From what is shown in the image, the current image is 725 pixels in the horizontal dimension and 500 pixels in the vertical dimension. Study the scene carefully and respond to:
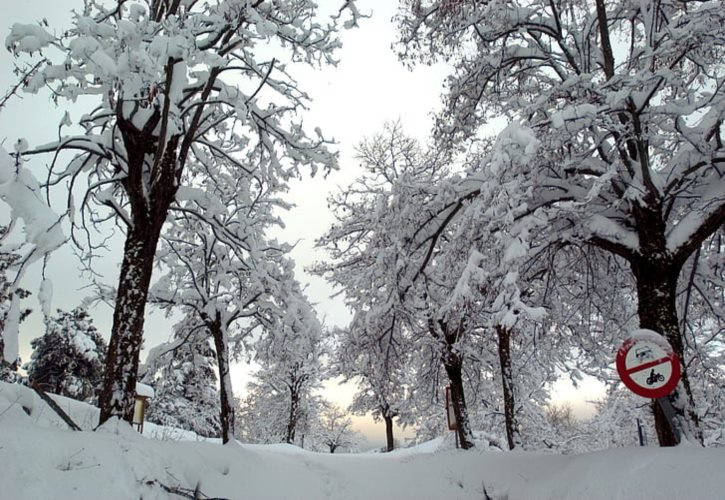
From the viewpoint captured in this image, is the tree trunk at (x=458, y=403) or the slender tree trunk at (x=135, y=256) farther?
the tree trunk at (x=458, y=403)

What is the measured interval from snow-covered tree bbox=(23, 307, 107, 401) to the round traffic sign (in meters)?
24.4

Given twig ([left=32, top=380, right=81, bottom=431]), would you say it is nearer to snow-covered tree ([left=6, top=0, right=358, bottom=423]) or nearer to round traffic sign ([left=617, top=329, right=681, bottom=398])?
snow-covered tree ([left=6, top=0, right=358, bottom=423])

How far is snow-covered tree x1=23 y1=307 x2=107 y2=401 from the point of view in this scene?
23.5 meters

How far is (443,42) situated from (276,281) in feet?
17.2

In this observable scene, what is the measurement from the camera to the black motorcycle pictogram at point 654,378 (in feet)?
14.7

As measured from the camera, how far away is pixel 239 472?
694 centimetres

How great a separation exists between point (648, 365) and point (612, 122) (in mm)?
2804

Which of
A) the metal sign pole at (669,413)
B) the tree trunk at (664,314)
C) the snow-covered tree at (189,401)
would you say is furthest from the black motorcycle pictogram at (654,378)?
the snow-covered tree at (189,401)

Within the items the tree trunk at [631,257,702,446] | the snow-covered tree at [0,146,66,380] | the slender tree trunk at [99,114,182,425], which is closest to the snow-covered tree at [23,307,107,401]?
the slender tree trunk at [99,114,182,425]

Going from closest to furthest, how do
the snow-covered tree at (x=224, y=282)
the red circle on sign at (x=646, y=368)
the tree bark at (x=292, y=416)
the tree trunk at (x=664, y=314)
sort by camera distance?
the red circle on sign at (x=646, y=368) < the tree trunk at (x=664, y=314) < the snow-covered tree at (x=224, y=282) < the tree bark at (x=292, y=416)

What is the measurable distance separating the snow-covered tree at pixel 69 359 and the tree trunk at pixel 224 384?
1352 cm

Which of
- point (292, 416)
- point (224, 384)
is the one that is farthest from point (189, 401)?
point (224, 384)

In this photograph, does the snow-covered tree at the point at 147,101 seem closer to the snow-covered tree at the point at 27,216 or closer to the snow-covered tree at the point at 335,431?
the snow-covered tree at the point at 27,216

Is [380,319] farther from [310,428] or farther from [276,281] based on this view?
[310,428]
